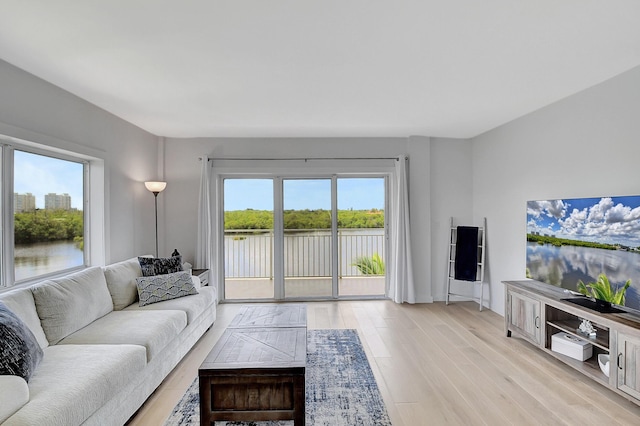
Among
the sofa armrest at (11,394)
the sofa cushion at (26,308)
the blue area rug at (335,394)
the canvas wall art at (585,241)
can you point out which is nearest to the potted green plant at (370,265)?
the blue area rug at (335,394)

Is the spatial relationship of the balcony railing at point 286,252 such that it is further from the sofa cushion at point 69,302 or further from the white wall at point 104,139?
the sofa cushion at point 69,302

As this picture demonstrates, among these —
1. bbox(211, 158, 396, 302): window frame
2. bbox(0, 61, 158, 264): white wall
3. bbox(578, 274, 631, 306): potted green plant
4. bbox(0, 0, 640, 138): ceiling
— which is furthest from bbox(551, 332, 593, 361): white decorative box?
bbox(0, 61, 158, 264): white wall

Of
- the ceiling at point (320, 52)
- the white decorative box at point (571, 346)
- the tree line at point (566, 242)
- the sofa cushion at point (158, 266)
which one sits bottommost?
the white decorative box at point (571, 346)

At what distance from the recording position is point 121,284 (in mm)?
3332

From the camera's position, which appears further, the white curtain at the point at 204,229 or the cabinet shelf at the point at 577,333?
the white curtain at the point at 204,229

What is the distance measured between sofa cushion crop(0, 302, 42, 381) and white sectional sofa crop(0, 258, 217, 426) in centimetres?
8

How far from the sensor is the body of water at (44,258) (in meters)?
2.90

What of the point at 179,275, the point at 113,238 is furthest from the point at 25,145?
the point at 179,275

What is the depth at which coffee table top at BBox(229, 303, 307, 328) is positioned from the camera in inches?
113

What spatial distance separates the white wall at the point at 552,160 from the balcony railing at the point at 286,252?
75.5 inches

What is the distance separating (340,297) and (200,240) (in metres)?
2.24

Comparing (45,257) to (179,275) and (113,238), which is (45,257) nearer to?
(113,238)

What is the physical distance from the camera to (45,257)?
317 cm

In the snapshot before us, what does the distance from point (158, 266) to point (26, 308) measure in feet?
4.80
